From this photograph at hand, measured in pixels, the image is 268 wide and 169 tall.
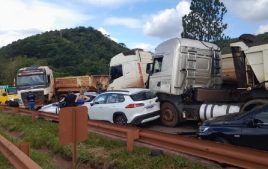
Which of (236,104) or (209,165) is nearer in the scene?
(209,165)

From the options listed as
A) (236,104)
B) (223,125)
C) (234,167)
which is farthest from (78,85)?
(234,167)

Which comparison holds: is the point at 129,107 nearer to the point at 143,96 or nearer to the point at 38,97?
the point at 143,96

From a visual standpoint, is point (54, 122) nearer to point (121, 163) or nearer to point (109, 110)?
point (109, 110)

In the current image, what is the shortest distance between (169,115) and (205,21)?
2026 inches

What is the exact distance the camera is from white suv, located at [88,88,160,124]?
16.2m

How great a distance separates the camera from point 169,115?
17.0m

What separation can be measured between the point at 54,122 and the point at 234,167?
1082 cm

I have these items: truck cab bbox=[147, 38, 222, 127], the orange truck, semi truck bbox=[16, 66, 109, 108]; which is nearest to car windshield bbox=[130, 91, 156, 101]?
truck cab bbox=[147, 38, 222, 127]

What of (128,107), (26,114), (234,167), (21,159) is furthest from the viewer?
(26,114)

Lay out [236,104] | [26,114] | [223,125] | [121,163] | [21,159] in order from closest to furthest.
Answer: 1. [21,159]
2. [121,163]
3. [223,125]
4. [236,104]
5. [26,114]

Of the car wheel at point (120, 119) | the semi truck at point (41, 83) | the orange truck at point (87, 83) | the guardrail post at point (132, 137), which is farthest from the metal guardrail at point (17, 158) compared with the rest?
the semi truck at point (41, 83)

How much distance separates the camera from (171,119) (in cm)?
1689

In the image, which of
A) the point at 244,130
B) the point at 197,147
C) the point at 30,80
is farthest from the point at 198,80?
the point at 30,80

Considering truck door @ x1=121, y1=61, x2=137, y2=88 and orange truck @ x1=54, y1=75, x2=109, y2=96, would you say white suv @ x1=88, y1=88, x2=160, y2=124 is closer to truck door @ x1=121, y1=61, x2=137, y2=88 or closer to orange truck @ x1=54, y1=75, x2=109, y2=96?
truck door @ x1=121, y1=61, x2=137, y2=88
